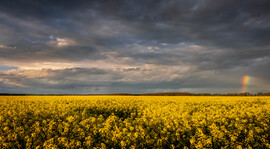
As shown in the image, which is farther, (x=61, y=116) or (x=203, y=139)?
(x=61, y=116)

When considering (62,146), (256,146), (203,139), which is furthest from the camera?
(256,146)

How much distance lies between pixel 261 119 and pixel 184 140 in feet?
23.8

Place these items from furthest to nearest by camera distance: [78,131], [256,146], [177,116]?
[177,116] < [78,131] < [256,146]

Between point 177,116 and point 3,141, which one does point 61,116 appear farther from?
point 177,116

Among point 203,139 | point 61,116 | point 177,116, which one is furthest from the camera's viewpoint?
point 61,116

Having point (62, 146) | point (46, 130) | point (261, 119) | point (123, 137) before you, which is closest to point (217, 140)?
point (123, 137)

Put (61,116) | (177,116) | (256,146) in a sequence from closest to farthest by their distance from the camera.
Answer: (256,146), (177,116), (61,116)

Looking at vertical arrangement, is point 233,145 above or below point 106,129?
below

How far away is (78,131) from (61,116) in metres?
4.40

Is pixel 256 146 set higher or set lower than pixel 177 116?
lower

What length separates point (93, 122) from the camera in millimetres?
9820

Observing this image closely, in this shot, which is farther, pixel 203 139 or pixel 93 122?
pixel 93 122

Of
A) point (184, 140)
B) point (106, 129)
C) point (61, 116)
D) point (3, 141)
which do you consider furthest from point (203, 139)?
point (61, 116)

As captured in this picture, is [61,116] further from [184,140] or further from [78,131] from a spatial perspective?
[184,140]
